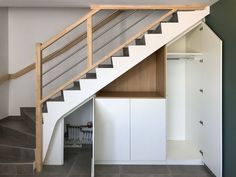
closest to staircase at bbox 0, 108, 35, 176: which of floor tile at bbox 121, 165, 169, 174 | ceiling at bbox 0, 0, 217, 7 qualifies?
floor tile at bbox 121, 165, 169, 174

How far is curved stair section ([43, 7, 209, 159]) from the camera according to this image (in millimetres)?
3762

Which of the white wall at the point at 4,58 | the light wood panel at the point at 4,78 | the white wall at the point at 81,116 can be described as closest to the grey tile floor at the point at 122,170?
the white wall at the point at 81,116

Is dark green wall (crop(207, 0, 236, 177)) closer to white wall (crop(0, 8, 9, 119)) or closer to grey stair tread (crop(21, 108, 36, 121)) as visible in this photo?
grey stair tread (crop(21, 108, 36, 121))

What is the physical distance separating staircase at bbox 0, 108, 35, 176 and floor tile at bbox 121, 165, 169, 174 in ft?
4.45

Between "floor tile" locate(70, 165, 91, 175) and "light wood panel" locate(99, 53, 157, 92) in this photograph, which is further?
"light wood panel" locate(99, 53, 157, 92)

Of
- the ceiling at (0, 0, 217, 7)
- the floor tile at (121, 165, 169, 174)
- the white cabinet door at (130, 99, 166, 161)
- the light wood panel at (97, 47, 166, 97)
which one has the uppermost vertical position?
the ceiling at (0, 0, 217, 7)

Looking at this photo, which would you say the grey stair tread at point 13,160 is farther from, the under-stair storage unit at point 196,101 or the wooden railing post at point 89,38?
the under-stair storage unit at point 196,101

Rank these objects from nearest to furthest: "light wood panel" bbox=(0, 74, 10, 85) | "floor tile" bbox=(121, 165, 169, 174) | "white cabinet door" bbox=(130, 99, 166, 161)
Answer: "floor tile" bbox=(121, 165, 169, 174) → "white cabinet door" bbox=(130, 99, 166, 161) → "light wood panel" bbox=(0, 74, 10, 85)

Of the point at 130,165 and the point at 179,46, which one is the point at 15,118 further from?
the point at 179,46

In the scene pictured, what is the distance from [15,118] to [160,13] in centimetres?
350

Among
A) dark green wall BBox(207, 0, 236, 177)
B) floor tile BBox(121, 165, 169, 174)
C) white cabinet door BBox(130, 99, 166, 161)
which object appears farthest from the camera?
white cabinet door BBox(130, 99, 166, 161)

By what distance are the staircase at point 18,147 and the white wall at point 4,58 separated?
0.49 metres

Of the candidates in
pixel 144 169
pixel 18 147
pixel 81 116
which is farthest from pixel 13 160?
pixel 144 169

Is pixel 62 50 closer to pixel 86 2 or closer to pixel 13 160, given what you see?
pixel 86 2
